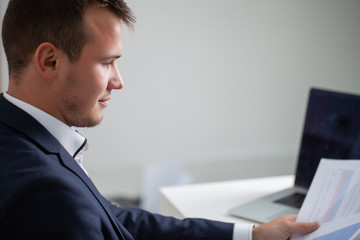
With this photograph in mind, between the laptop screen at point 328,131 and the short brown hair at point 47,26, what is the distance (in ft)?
2.73

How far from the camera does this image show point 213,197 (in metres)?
1.36

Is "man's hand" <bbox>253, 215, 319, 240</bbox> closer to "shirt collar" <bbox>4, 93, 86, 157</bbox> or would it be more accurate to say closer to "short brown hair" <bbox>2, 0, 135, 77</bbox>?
"shirt collar" <bbox>4, 93, 86, 157</bbox>

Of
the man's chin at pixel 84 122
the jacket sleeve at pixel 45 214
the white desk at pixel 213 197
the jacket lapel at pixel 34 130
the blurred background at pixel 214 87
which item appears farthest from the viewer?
the blurred background at pixel 214 87

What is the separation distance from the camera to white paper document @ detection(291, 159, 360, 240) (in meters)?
0.87

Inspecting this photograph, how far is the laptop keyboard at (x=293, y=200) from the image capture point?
126 cm

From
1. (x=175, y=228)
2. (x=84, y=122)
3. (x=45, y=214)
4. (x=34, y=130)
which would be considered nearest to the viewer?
(x=45, y=214)

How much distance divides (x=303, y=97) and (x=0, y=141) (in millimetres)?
2438

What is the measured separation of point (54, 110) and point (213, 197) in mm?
708

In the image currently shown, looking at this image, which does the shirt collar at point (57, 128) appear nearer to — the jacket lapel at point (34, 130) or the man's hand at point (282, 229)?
the jacket lapel at point (34, 130)

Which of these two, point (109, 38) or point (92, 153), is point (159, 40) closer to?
point (92, 153)

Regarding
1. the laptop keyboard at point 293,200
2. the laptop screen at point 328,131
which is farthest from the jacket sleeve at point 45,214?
the laptop screen at point 328,131

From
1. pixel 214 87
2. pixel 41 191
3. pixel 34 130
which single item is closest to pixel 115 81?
pixel 34 130

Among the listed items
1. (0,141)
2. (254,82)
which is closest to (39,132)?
(0,141)

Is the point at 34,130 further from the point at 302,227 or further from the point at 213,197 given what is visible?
the point at 213,197
